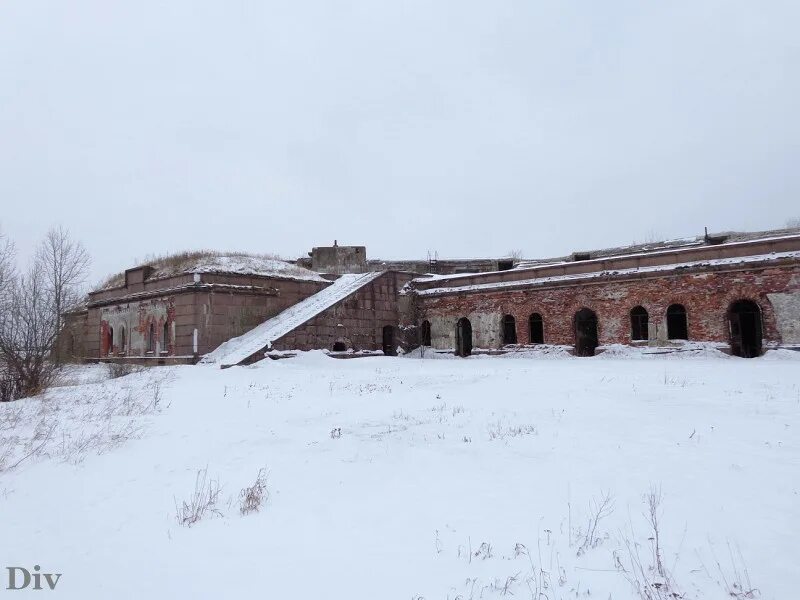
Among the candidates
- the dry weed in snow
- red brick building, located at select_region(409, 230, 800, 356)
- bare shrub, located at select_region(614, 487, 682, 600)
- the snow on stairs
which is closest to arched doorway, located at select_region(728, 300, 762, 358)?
red brick building, located at select_region(409, 230, 800, 356)

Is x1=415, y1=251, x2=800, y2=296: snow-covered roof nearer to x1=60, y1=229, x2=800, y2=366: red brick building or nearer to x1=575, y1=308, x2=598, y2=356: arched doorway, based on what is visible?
x1=60, y1=229, x2=800, y2=366: red brick building

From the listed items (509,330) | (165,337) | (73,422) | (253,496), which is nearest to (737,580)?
(253,496)

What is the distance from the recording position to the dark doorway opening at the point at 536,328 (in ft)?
71.3

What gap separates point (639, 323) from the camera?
19266 mm

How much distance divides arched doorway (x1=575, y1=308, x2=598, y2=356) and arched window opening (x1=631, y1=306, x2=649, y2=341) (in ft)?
5.34

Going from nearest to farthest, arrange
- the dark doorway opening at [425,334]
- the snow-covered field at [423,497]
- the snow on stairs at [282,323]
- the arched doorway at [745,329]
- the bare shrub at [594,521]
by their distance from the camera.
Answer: the snow-covered field at [423,497]
the bare shrub at [594,521]
the snow on stairs at [282,323]
the arched doorway at [745,329]
the dark doorway opening at [425,334]

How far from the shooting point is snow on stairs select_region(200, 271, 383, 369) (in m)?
18.3

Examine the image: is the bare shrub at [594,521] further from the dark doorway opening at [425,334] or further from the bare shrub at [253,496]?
the dark doorway opening at [425,334]

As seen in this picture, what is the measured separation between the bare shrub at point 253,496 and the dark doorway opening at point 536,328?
17239mm

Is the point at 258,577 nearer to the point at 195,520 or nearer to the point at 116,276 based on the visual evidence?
the point at 195,520

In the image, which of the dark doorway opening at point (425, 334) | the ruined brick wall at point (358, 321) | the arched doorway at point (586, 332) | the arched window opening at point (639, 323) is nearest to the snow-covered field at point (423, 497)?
the arched window opening at point (639, 323)

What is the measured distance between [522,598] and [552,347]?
17.6 meters

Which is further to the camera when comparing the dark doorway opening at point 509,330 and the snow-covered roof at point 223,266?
the dark doorway opening at point 509,330

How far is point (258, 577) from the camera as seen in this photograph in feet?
13.1
